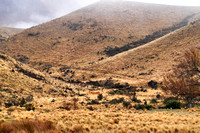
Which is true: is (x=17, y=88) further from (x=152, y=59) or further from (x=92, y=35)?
(x=92, y=35)

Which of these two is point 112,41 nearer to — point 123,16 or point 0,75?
point 123,16

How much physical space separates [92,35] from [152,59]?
1787 inches

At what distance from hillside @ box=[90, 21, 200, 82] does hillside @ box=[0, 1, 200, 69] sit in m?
10.4

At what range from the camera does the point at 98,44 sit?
258ft

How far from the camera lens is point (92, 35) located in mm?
Answer: 86688

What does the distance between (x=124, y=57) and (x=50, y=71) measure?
3009 cm

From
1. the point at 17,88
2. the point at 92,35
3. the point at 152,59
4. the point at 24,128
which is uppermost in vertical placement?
the point at 92,35

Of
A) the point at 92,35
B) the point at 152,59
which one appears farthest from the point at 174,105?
the point at 92,35

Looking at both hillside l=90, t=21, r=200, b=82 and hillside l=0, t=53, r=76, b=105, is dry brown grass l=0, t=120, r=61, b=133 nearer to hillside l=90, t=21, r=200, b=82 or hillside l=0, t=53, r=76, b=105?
hillside l=0, t=53, r=76, b=105

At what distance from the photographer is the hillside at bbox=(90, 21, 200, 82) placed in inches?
1742

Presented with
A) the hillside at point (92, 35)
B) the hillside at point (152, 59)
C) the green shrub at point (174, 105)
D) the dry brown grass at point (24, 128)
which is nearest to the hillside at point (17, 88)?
the dry brown grass at point (24, 128)

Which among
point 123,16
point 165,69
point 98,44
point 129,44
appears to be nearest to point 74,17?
point 123,16

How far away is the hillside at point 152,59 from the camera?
145ft

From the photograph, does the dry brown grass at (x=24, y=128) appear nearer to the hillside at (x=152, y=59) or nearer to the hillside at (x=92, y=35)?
the hillside at (x=152, y=59)
